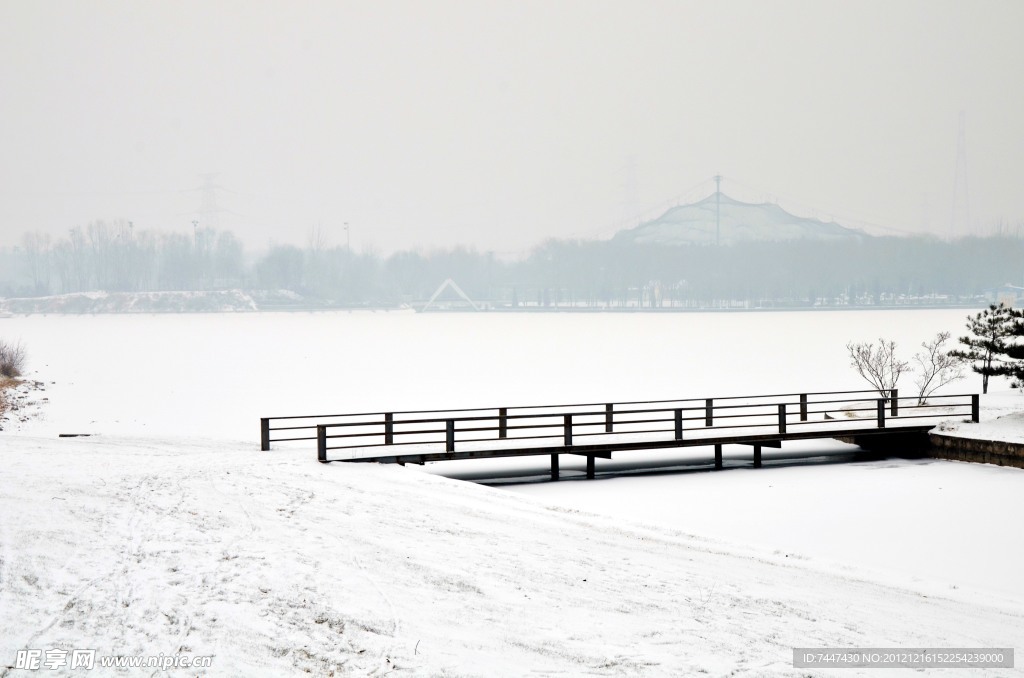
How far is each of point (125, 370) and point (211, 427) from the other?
35814 mm

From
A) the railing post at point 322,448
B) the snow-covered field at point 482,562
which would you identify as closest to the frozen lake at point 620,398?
the snow-covered field at point 482,562

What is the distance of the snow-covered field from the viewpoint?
10188mm

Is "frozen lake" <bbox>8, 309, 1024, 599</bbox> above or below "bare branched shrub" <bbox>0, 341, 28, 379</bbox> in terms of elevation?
below

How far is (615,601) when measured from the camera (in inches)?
471

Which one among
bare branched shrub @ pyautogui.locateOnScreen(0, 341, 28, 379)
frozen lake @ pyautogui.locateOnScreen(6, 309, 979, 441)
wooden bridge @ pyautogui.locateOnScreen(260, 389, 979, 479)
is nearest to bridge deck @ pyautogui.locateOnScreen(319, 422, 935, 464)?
wooden bridge @ pyautogui.locateOnScreen(260, 389, 979, 479)

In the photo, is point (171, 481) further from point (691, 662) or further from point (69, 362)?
point (69, 362)

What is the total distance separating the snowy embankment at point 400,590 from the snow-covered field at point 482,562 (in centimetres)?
4

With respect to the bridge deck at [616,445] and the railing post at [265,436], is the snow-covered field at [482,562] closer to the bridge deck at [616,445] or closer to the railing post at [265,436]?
the railing post at [265,436]

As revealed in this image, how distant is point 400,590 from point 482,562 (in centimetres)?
166

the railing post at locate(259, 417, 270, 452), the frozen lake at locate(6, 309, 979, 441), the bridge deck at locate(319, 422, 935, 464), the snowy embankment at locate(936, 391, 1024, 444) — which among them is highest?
the railing post at locate(259, 417, 270, 452)

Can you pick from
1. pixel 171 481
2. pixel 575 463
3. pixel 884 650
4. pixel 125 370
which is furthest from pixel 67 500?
pixel 125 370

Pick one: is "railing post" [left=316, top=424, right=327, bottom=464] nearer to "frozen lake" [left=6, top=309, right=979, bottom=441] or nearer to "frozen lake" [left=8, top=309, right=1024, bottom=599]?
"frozen lake" [left=8, top=309, right=1024, bottom=599]

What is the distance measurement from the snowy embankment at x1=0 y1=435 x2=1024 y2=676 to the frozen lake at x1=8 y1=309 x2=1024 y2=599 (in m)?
2.80

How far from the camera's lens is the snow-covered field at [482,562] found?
10.2 metres
